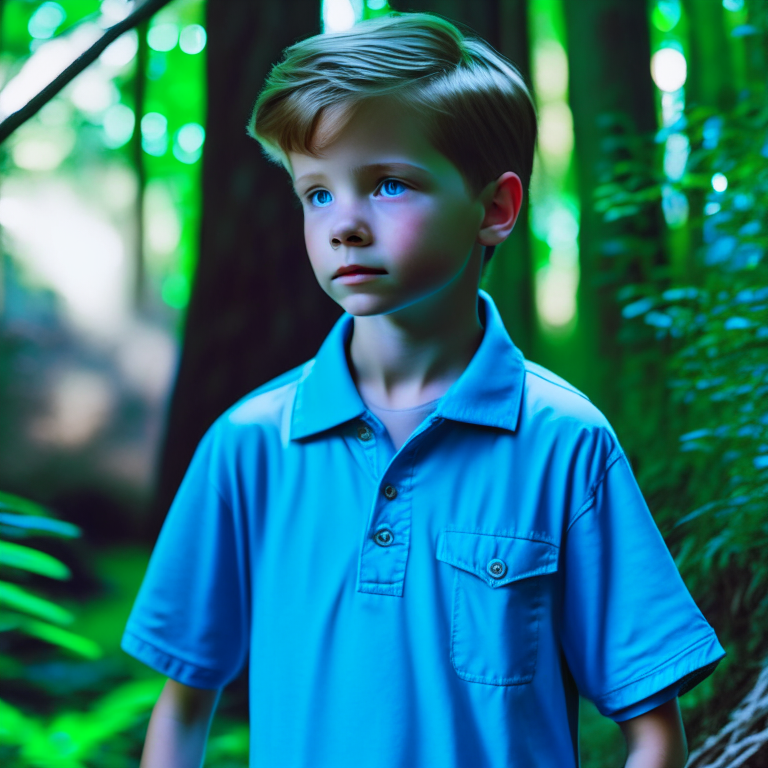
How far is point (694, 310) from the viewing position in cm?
147

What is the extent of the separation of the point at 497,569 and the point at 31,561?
0.97m

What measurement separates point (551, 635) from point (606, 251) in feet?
2.95

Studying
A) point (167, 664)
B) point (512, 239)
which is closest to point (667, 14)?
point (512, 239)

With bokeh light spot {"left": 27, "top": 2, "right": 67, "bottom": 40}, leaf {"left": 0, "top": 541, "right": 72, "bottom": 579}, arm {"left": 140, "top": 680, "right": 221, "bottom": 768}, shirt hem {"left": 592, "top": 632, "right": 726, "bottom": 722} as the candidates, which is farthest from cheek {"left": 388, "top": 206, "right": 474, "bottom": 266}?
bokeh light spot {"left": 27, "top": 2, "right": 67, "bottom": 40}

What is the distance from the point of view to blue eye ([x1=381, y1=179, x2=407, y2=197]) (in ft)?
2.98

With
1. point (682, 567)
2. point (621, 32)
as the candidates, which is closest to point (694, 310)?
point (682, 567)

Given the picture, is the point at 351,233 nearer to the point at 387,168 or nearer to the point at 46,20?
the point at 387,168

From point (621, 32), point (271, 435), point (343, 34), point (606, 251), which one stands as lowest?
point (271, 435)

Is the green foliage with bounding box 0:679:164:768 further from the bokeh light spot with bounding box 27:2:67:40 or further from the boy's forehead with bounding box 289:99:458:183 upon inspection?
the bokeh light spot with bounding box 27:2:67:40

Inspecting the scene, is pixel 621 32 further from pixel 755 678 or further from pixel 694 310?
pixel 755 678

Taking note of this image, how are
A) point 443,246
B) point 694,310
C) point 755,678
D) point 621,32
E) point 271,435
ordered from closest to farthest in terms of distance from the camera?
point 443,246, point 271,435, point 755,678, point 694,310, point 621,32

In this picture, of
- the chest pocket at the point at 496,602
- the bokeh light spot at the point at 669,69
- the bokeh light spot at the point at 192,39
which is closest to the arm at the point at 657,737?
the chest pocket at the point at 496,602

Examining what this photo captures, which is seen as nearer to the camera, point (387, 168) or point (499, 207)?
point (387, 168)

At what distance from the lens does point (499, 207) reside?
102 centimetres
